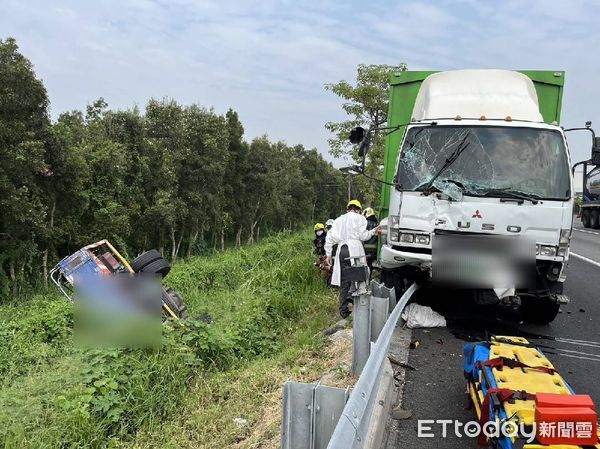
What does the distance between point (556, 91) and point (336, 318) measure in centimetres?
437

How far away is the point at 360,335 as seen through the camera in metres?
3.71

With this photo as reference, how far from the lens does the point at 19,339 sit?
7691mm

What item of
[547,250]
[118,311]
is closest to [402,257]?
[547,250]

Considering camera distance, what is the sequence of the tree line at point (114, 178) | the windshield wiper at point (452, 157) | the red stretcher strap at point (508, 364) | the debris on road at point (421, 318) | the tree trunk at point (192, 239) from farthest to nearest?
the tree trunk at point (192, 239), the tree line at point (114, 178), the debris on road at point (421, 318), the windshield wiper at point (452, 157), the red stretcher strap at point (508, 364)

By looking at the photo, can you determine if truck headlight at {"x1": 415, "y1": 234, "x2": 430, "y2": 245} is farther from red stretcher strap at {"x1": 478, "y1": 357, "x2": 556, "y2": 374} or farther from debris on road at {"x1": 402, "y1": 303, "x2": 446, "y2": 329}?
red stretcher strap at {"x1": 478, "y1": 357, "x2": 556, "y2": 374}

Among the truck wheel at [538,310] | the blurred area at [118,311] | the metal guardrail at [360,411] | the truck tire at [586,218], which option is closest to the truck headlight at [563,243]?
the truck wheel at [538,310]

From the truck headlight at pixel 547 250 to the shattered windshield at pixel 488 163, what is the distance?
0.52 metres

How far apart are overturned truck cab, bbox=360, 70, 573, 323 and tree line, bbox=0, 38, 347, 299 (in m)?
10.8

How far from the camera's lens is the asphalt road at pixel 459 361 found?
330 centimetres

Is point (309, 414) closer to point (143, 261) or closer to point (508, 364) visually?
point (508, 364)

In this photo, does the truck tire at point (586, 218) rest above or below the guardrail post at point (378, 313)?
below

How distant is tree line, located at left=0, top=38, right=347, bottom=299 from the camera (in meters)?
12.4

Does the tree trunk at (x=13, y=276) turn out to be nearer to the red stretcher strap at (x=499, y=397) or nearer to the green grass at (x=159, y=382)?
the green grass at (x=159, y=382)

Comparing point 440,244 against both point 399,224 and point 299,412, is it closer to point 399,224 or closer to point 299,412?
point 399,224
